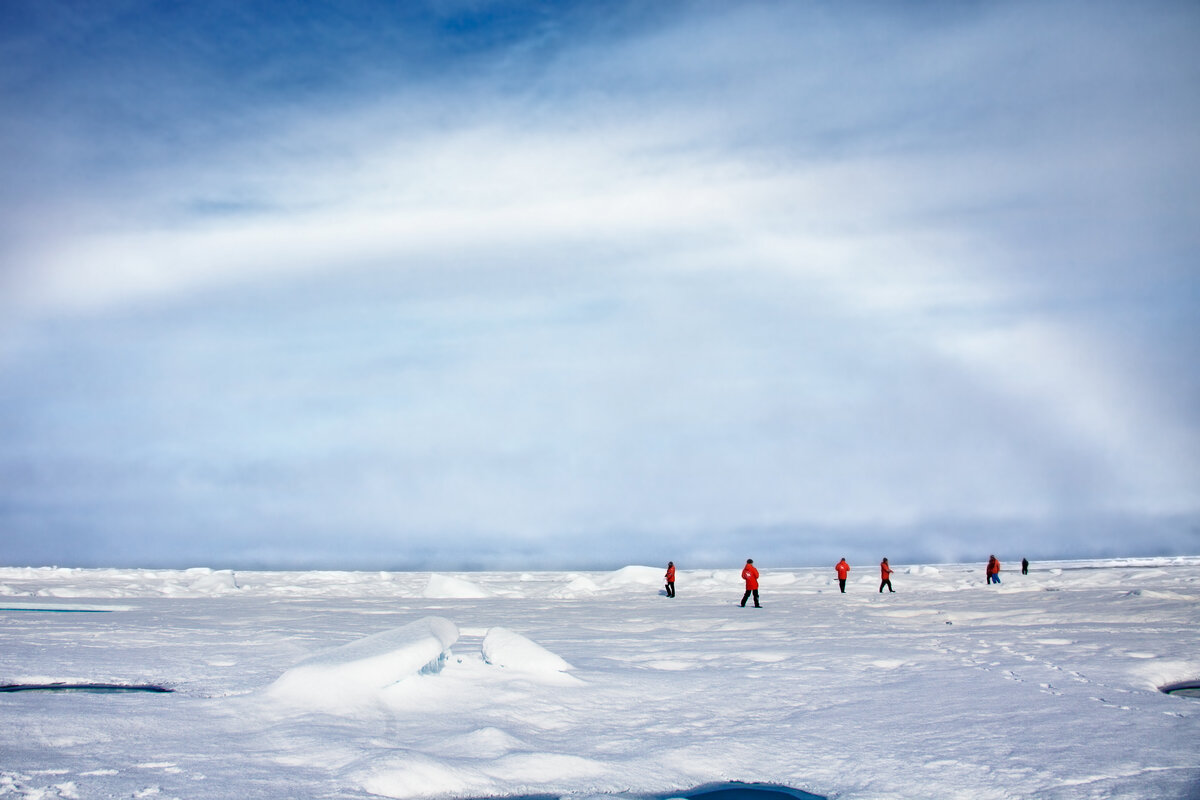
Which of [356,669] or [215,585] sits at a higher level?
[356,669]

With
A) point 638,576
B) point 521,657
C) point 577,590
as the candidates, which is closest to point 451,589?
point 577,590

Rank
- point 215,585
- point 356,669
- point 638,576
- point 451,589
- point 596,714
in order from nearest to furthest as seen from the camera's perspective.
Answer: point 596,714 < point 356,669 < point 451,589 < point 215,585 < point 638,576

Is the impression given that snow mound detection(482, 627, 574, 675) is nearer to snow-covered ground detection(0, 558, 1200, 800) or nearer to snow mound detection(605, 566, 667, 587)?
snow-covered ground detection(0, 558, 1200, 800)

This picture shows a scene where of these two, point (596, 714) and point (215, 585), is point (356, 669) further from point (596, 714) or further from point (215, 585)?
point (215, 585)

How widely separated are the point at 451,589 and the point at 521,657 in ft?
87.6

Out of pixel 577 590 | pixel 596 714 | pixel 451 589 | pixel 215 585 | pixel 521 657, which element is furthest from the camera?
pixel 215 585

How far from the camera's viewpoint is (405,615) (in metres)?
23.1

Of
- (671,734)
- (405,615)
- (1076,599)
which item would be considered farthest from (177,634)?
(1076,599)

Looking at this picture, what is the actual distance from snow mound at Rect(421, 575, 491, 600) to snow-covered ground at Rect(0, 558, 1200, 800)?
62.7ft

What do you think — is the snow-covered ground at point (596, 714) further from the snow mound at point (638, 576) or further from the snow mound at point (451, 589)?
the snow mound at point (638, 576)

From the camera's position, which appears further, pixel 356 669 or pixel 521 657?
pixel 521 657

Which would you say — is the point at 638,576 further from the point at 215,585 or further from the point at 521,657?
the point at 521,657

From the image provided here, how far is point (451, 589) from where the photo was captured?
119ft

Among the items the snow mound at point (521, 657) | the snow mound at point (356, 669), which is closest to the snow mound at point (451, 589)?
the snow mound at point (521, 657)
